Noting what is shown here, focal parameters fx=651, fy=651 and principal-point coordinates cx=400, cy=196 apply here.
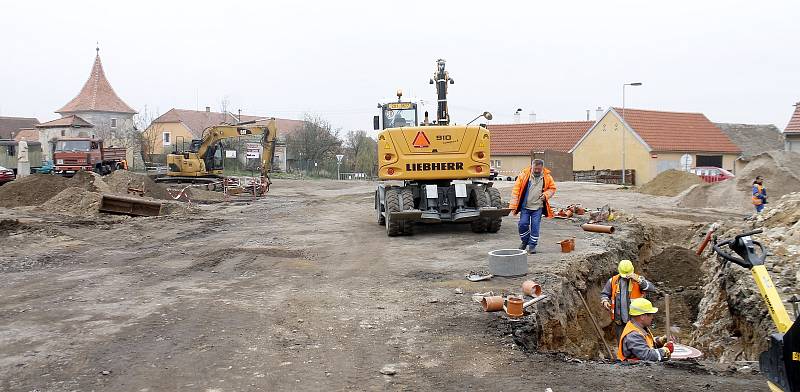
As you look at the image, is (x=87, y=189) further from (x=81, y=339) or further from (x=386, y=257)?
(x=81, y=339)

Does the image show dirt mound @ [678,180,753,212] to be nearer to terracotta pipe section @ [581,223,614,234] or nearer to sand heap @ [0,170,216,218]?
terracotta pipe section @ [581,223,614,234]

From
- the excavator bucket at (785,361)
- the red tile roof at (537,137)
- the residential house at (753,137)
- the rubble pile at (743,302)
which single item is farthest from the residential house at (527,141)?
the excavator bucket at (785,361)

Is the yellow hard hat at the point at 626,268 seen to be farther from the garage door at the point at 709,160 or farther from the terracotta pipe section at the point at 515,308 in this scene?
the garage door at the point at 709,160

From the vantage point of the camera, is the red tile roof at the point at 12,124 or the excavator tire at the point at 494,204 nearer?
the excavator tire at the point at 494,204

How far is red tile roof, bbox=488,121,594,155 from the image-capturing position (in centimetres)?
5066

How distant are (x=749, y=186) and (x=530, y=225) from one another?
59.8 feet

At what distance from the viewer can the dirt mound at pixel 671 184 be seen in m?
30.6

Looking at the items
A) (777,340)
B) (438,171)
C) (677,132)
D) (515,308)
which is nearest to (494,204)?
(438,171)

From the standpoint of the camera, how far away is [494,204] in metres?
13.1

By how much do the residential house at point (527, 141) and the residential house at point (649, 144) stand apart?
3085 millimetres

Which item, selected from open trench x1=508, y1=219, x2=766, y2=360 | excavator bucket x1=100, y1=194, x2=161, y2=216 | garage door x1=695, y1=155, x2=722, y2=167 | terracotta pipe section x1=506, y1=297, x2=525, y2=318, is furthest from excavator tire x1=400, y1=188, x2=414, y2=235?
garage door x1=695, y1=155, x2=722, y2=167

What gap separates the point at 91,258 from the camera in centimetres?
1105

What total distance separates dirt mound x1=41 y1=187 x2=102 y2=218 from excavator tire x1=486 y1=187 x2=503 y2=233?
11332mm

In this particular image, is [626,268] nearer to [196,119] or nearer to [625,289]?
[625,289]
